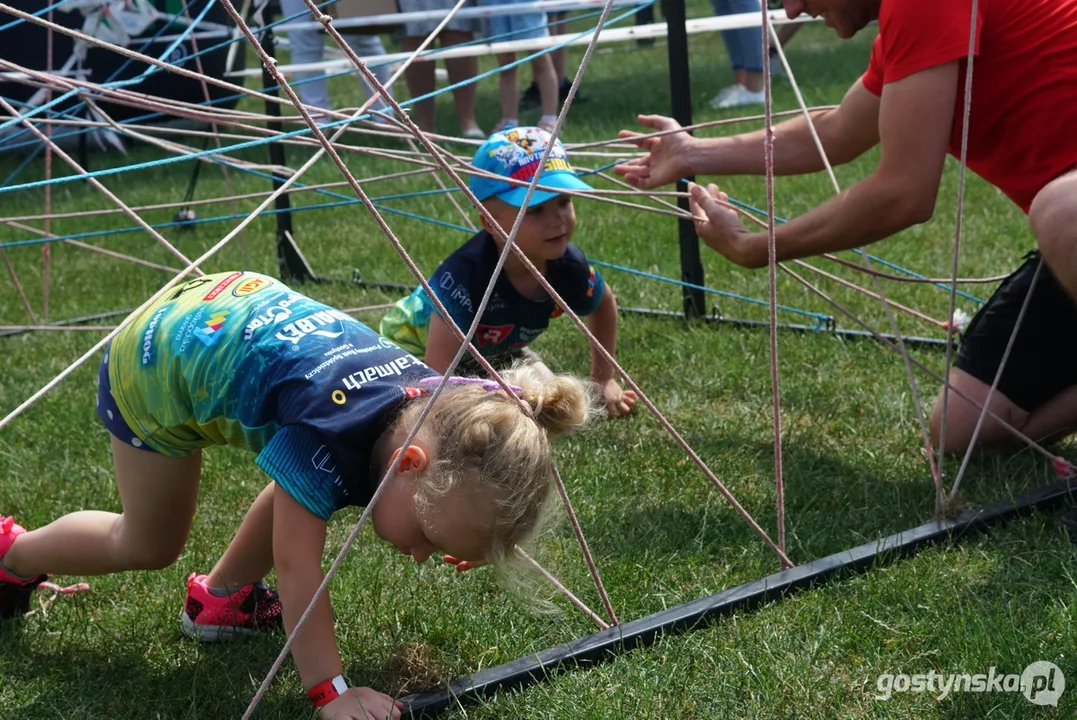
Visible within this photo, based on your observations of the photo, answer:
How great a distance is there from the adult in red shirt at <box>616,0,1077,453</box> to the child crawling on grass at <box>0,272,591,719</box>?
0.83 meters

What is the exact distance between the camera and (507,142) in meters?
2.78

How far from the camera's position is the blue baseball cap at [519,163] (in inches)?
107

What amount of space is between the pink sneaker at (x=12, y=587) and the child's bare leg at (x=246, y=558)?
34cm

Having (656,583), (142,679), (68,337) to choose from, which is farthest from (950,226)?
(142,679)

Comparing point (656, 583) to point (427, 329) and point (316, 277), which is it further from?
point (316, 277)

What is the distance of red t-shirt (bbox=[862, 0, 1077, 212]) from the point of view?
2.13 metres

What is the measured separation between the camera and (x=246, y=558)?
2037mm

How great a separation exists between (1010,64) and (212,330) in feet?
5.11

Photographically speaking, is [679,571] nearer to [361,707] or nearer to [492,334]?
[361,707]

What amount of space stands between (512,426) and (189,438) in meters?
0.58

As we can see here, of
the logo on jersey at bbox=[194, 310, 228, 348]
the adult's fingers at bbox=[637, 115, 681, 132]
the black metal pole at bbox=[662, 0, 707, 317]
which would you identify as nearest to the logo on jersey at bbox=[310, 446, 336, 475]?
the logo on jersey at bbox=[194, 310, 228, 348]

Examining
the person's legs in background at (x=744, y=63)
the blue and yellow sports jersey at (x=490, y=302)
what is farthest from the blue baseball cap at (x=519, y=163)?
the person's legs in background at (x=744, y=63)

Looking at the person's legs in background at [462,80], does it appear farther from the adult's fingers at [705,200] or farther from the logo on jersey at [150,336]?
the logo on jersey at [150,336]

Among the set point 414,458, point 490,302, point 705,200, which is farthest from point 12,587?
point 705,200
